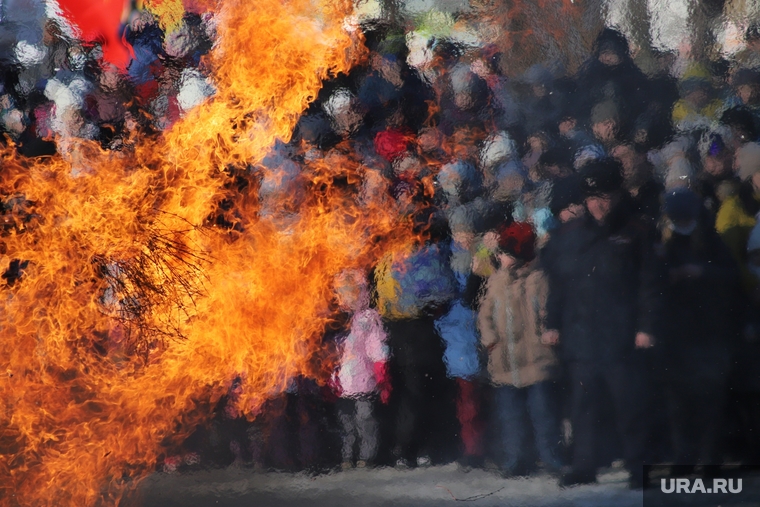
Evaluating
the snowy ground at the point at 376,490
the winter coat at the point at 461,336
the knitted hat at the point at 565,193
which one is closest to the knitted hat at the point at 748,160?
the knitted hat at the point at 565,193

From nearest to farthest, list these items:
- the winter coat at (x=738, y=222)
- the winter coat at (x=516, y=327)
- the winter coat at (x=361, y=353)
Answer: the winter coat at (x=738, y=222), the winter coat at (x=516, y=327), the winter coat at (x=361, y=353)

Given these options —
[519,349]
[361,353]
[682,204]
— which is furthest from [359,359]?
[682,204]

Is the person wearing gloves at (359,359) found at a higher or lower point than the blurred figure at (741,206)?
lower

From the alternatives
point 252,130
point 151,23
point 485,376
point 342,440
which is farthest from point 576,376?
point 151,23

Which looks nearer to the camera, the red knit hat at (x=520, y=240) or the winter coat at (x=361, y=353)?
the red knit hat at (x=520, y=240)

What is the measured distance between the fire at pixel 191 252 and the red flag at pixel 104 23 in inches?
25.7

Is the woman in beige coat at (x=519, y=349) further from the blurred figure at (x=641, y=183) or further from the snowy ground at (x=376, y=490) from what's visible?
the blurred figure at (x=641, y=183)

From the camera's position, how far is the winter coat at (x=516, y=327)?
3.59 meters

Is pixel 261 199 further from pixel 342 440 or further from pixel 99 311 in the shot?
pixel 342 440

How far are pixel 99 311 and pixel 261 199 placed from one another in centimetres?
137

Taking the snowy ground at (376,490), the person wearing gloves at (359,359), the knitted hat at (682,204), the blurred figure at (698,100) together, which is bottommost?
the snowy ground at (376,490)

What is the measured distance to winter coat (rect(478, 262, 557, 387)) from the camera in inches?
141

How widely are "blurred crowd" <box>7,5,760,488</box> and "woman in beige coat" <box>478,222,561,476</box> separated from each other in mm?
13

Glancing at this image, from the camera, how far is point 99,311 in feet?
12.3
